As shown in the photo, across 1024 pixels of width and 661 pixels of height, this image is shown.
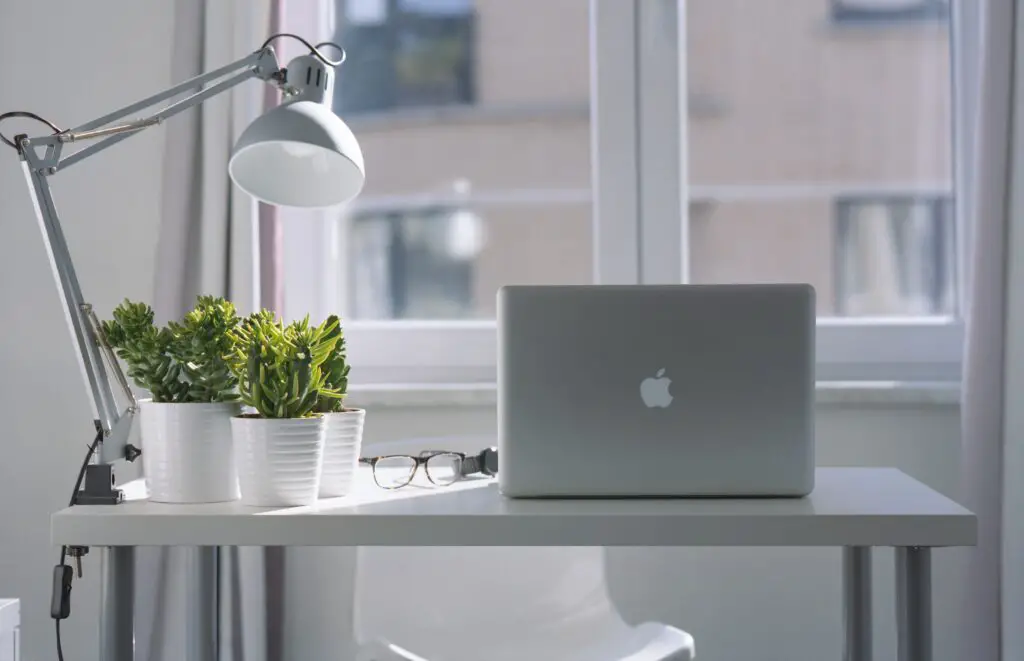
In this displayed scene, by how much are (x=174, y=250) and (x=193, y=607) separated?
0.90 m

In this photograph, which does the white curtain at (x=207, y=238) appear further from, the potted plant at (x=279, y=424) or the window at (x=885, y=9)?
the window at (x=885, y=9)

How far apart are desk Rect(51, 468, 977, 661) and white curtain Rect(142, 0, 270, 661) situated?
3.10ft

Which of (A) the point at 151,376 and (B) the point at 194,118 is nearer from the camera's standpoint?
(A) the point at 151,376

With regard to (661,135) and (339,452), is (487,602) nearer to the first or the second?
(339,452)

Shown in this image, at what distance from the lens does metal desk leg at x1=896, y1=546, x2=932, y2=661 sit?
0.98 meters

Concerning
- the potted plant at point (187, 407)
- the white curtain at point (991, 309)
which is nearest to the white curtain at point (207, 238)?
the potted plant at point (187, 407)

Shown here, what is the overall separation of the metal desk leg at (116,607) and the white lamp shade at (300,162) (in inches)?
17.5

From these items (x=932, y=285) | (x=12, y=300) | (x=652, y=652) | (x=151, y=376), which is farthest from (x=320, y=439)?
(x=932, y=285)

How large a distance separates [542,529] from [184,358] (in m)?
0.42

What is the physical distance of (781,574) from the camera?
2076 millimetres

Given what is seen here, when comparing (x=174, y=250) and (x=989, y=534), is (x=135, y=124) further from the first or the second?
(x=989, y=534)

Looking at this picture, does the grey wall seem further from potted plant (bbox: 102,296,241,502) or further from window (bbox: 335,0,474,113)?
potted plant (bbox: 102,296,241,502)

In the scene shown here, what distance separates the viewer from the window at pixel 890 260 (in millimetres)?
2188

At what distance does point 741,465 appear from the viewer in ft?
3.44
